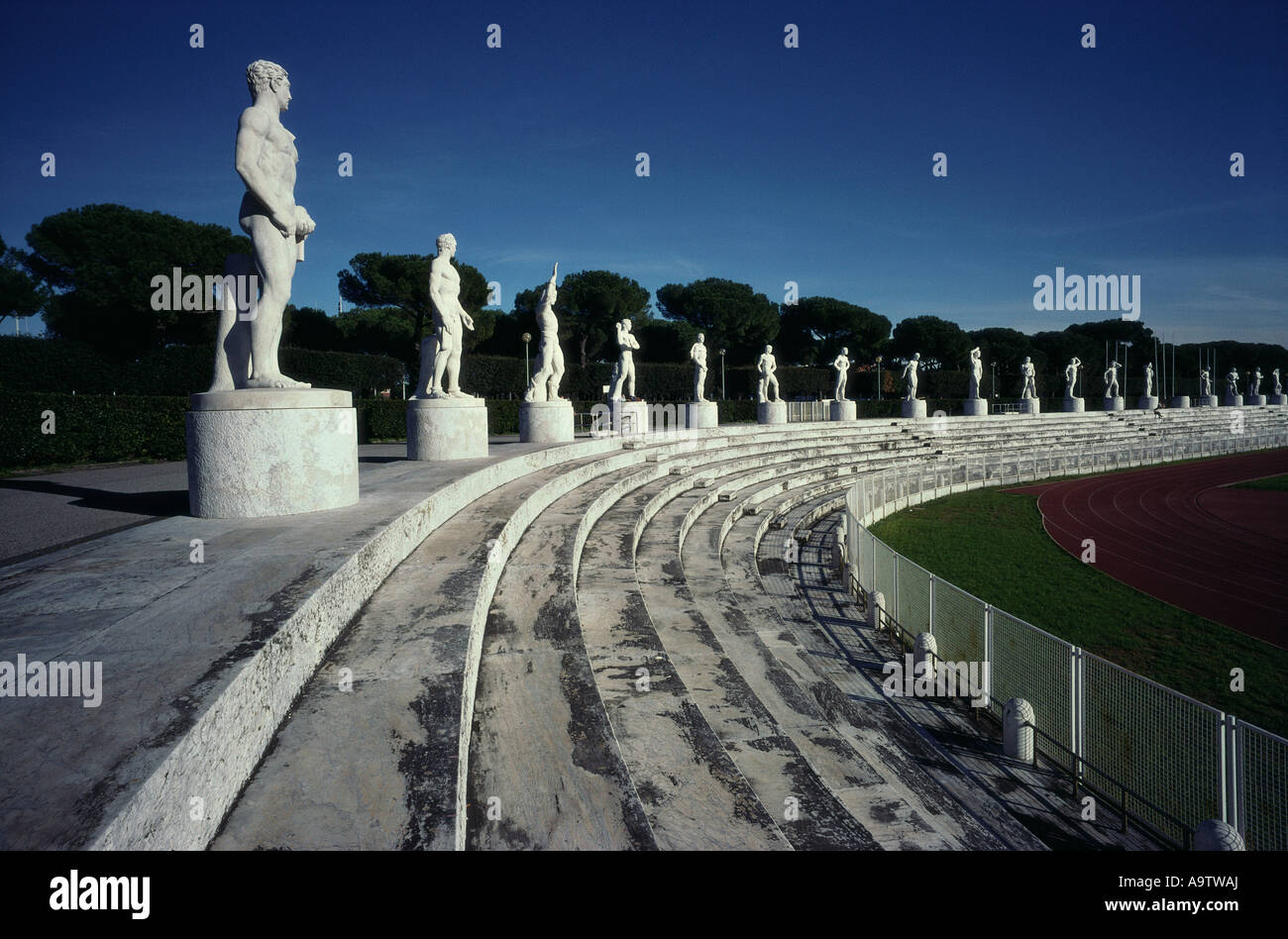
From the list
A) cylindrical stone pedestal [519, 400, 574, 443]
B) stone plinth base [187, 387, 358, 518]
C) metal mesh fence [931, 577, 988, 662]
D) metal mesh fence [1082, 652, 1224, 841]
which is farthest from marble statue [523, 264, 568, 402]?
metal mesh fence [1082, 652, 1224, 841]

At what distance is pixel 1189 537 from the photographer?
1429 cm

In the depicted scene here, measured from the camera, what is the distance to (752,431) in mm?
20438

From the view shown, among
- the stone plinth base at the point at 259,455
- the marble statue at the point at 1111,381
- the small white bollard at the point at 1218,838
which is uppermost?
the marble statue at the point at 1111,381

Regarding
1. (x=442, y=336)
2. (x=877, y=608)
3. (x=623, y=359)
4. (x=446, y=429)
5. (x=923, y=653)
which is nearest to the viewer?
(x=923, y=653)

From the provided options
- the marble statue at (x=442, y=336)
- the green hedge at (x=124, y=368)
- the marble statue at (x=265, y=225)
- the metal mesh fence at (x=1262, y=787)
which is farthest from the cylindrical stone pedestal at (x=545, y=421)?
the metal mesh fence at (x=1262, y=787)

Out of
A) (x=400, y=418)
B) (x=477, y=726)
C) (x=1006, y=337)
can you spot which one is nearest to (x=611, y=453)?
(x=477, y=726)

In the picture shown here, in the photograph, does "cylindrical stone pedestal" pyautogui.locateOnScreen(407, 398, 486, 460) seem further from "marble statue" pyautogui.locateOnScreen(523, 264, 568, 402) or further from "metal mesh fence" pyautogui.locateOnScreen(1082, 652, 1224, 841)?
"metal mesh fence" pyautogui.locateOnScreen(1082, 652, 1224, 841)

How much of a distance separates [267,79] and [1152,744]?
816cm

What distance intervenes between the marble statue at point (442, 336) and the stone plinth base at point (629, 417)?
738 centimetres

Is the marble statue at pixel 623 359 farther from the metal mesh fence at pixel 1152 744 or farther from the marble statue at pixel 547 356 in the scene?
the metal mesh fence at pixel 1152 744

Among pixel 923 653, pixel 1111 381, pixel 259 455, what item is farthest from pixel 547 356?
pixel 1111 381

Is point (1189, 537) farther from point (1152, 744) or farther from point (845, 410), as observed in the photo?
point (845, 410)

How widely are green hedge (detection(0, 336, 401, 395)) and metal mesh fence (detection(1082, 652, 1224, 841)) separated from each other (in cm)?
2121

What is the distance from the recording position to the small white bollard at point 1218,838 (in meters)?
3.48
